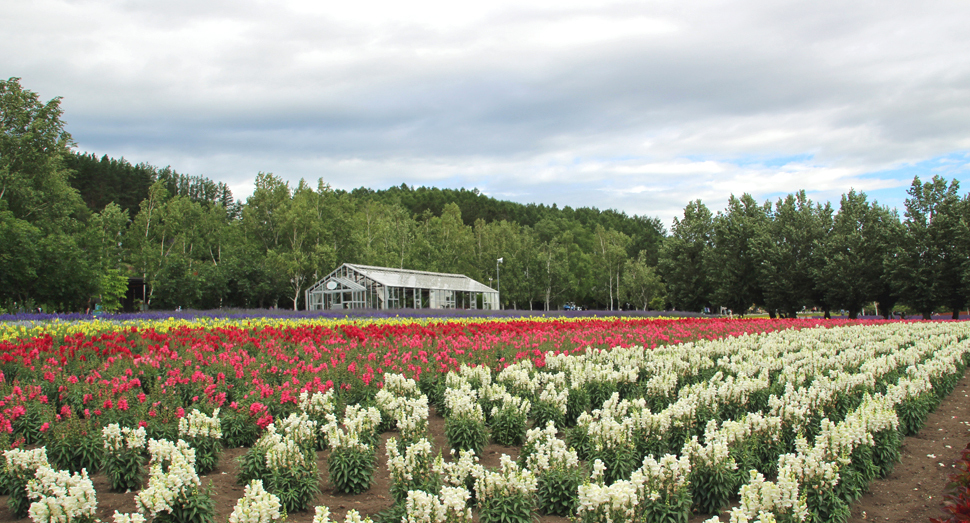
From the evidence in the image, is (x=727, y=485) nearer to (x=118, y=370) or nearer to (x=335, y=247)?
(x=118, y=370)

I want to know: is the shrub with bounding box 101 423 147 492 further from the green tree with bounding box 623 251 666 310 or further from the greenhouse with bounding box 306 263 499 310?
the green tree with bounding box 623 251 666 310

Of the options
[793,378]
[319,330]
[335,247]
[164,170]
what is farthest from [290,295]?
[164,170]

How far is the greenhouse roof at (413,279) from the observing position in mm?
40469

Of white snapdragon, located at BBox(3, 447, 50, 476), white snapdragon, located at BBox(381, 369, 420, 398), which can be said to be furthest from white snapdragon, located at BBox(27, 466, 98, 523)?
white snapdragon, located at BBox(381, 369, 420, 398)

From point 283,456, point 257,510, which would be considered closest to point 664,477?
point 257,510

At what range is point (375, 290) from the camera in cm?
3975

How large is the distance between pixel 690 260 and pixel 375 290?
27088mm

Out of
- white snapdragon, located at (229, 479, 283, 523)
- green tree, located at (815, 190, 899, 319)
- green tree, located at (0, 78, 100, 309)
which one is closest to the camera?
white snapdragon, located at (229, 479, 283, 523)

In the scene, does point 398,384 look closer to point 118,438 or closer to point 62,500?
point 118,438

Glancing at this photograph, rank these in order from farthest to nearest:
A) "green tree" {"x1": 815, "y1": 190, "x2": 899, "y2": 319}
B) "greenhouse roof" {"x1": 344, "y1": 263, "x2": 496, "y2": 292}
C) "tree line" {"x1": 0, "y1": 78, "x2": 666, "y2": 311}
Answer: "greenhouse roof" {"x1": 344, "y1": 263, "x2": 496, "y2": 292}, "green tree" {"x1": 815, "y1": 190, "x2": 899, "y2": 319}, "tree line" {"x1": 0, "y1": 78, "x2": 666, "y2": 311}

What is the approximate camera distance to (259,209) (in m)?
54.0

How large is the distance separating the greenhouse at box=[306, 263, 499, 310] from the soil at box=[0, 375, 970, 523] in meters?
31.4

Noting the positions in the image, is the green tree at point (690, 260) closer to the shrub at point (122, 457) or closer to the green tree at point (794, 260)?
the green tree at point (794, 260)

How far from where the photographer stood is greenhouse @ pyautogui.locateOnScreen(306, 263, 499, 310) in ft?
130
